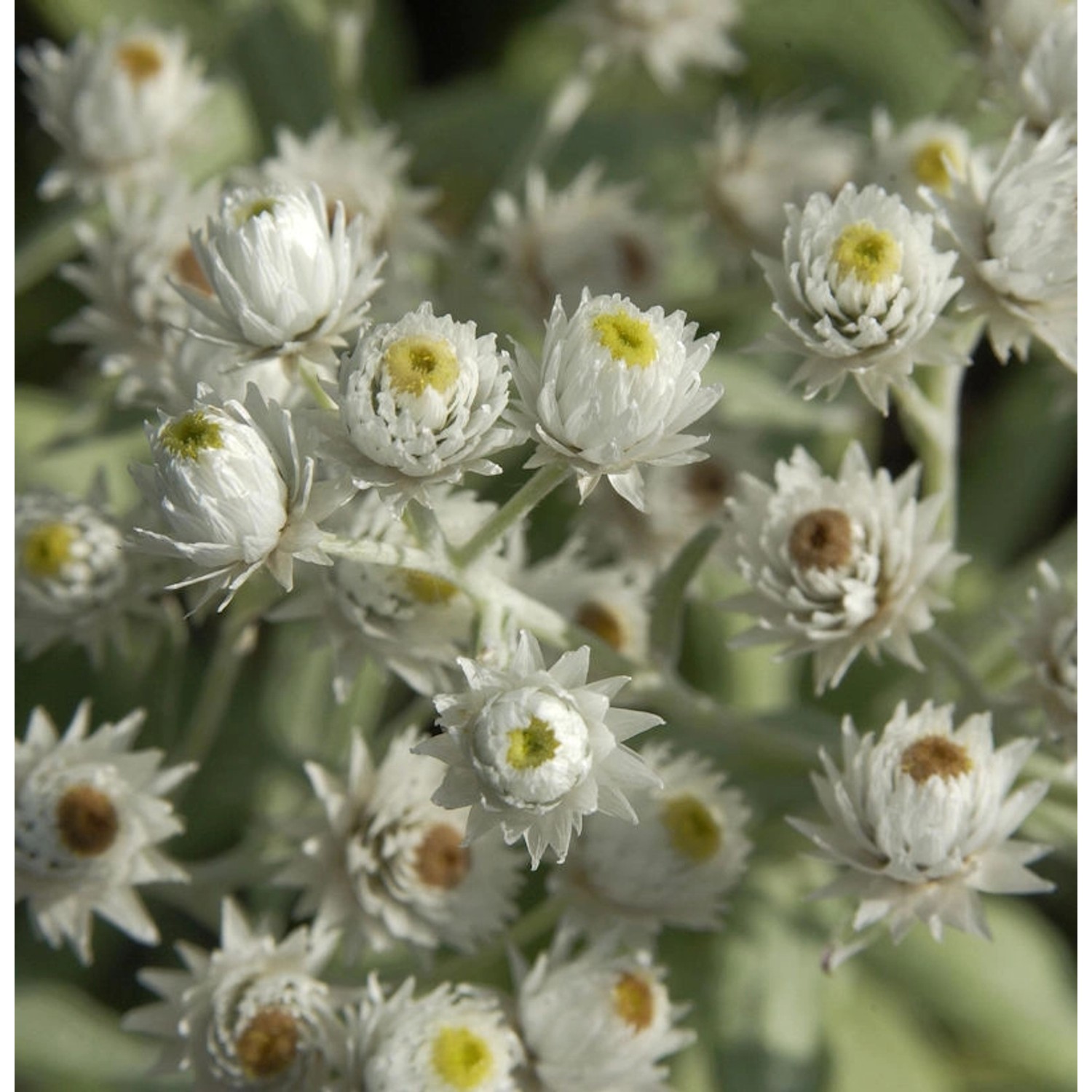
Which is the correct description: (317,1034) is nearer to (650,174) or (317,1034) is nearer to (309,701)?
(309,701)

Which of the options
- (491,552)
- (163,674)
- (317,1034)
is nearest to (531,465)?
(491,552)

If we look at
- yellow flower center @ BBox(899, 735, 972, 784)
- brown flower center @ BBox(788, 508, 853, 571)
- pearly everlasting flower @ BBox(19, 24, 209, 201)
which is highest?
pearly everlasting flower @ BBox(19, 24, 209, 201)

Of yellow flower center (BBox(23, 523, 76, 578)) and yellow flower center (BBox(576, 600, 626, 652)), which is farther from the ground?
yellow flower center (BBox(23, 523, 76, 578))

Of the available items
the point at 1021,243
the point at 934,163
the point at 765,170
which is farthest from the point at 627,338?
the point at 765,170

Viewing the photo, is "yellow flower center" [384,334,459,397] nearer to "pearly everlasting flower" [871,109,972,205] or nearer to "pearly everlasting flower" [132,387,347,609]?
"pearly everlasting flower" [132,387,347,609]

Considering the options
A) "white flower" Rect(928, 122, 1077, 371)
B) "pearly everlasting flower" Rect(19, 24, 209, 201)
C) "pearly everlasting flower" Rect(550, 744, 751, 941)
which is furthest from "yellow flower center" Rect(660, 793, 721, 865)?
"pearly everlasting flower" Rect(19, 24, 209, 201)

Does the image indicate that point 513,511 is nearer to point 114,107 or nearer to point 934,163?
point 934,163

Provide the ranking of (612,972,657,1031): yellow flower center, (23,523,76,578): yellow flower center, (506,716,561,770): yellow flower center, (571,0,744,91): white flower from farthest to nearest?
(571,0,744,91): white flower < (23,523,76,578): yellow flower center < (612,972,657,1031): yellow flower center < (506,716,561,770): yellow flower center
